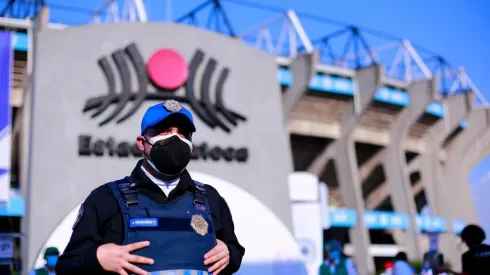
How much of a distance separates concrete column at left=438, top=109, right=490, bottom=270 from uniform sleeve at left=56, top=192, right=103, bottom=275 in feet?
150

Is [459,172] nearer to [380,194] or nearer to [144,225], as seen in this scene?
[380,194]

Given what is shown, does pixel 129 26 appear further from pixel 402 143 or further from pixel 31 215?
pixel 402 143

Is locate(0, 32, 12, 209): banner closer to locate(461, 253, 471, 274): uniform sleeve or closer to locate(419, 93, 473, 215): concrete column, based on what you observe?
locate(461, 253, 471, 274): uniform sleeve

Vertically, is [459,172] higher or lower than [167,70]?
lower

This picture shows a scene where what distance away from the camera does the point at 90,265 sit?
9.39 feet

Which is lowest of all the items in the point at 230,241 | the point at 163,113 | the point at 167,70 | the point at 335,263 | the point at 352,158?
the point at 335,263

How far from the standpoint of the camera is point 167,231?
2936 millimetres

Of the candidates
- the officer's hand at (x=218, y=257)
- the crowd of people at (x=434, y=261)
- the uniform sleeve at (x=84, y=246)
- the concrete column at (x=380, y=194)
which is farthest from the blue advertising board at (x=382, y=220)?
the uniform sleeve at (x=84, y=246)

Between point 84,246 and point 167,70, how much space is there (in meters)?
16.2

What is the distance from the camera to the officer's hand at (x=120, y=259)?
2834 mm

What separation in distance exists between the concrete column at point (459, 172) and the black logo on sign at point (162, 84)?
30.9 m

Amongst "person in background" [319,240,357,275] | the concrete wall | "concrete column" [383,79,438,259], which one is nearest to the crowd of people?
"person in background" [319,240,357,275]

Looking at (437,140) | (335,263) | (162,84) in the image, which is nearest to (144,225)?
(335,263)

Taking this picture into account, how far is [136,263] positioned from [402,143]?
40813mm
